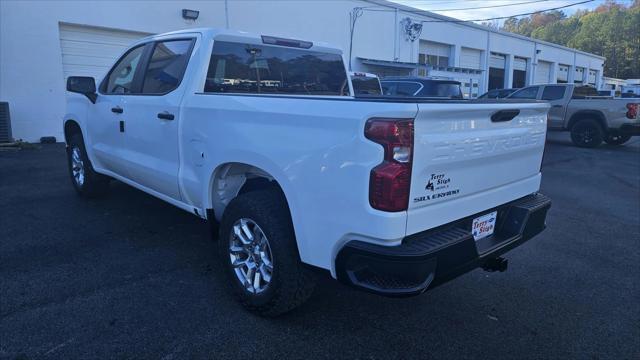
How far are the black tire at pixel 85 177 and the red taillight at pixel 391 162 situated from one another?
4.42m

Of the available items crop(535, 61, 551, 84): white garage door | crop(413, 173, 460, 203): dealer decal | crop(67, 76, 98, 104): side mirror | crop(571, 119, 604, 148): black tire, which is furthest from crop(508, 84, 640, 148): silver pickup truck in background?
crop(535, 61, 551, 84): white garage door

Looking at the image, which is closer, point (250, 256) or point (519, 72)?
point (250, 256)

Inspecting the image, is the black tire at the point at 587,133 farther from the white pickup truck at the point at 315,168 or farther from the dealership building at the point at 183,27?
the white pickup truck at the point at 315,168

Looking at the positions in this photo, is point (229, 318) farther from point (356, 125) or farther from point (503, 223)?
point (503, 223)

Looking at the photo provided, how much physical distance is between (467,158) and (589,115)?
13.2 m

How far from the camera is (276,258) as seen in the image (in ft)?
9.57

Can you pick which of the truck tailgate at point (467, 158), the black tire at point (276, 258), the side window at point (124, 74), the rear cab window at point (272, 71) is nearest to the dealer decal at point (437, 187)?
the truck tailgate at point (467, 158)

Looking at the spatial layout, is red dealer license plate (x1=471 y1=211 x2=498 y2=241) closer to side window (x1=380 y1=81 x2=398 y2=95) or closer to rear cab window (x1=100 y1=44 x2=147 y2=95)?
rear cab window (x1=100 y1=44 x2=147 y2=95)

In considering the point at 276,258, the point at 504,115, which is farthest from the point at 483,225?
the point at 276,258

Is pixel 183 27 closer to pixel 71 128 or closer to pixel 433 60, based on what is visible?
pixel 71 128

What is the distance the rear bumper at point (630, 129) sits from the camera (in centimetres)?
1272

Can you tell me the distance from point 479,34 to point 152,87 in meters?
28.5

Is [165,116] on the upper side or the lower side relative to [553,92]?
lower

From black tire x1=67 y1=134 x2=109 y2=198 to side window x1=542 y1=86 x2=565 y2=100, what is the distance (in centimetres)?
1335
